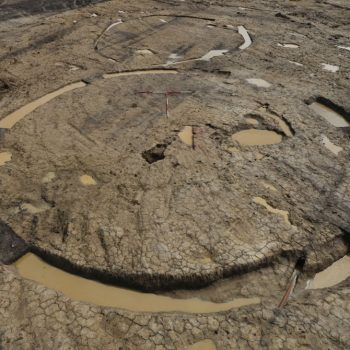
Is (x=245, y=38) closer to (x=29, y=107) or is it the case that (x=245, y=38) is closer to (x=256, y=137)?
(x=256, y=137)

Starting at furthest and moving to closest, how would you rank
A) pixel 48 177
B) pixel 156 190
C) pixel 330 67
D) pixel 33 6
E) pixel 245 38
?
pixel 33 6
pixel 245 38
pixel 330 67
pixel 48 177
pixel 156 190

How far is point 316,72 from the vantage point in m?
9.61

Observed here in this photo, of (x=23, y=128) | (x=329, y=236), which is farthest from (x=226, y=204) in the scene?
(x=23, y=128)

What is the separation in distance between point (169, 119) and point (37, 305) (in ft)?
14.0

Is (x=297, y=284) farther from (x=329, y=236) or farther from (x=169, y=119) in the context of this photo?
(x=169, y=119)

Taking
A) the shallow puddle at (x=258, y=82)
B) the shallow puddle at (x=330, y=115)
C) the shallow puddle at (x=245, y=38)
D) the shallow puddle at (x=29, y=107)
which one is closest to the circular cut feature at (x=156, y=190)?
the shallow puddle at (x=29, y=107)

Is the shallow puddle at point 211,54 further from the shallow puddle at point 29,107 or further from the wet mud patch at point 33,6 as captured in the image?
the wet mud patch at point 33,6

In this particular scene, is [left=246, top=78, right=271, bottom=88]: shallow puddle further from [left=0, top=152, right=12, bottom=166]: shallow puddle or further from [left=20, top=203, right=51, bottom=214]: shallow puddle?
[left=20, top=203, right=51, bottom=214]: shallow puddle

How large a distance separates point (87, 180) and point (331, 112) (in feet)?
17.3

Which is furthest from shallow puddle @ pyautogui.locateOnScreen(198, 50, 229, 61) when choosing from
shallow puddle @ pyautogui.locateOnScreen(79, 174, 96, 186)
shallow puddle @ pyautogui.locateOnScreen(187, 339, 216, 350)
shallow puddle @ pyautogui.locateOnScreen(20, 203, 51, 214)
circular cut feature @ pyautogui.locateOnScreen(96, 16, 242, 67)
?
shallow puddle @ pyautogui.locateOnScreen(187, 339, 216, 350)

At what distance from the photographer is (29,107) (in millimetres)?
8094

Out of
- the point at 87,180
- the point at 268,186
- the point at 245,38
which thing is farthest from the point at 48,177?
the point at 245,38

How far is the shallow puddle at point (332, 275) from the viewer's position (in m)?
4.67

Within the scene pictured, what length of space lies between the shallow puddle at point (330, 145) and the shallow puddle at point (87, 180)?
13.3ft
